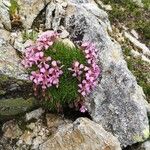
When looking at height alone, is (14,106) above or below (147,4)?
below

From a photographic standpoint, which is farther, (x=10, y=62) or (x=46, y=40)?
(x=10, y=62)

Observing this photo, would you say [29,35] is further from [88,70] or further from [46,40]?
[88,70]

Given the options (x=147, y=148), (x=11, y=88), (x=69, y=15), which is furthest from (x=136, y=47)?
(x=11, y=88)

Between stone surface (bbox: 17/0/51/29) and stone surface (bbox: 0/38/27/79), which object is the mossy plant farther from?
stone surface (bbox: 17/0/51/29)

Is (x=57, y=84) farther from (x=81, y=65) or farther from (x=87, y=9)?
(x=87, y=9)

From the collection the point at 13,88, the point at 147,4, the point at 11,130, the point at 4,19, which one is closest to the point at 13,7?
the point at 4,19

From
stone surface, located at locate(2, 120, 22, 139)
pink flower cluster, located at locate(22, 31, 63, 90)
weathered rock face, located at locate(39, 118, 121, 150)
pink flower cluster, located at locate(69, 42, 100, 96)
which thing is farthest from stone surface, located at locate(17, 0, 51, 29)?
weathered rock face, located at locate(39, 118, 121, 150)
